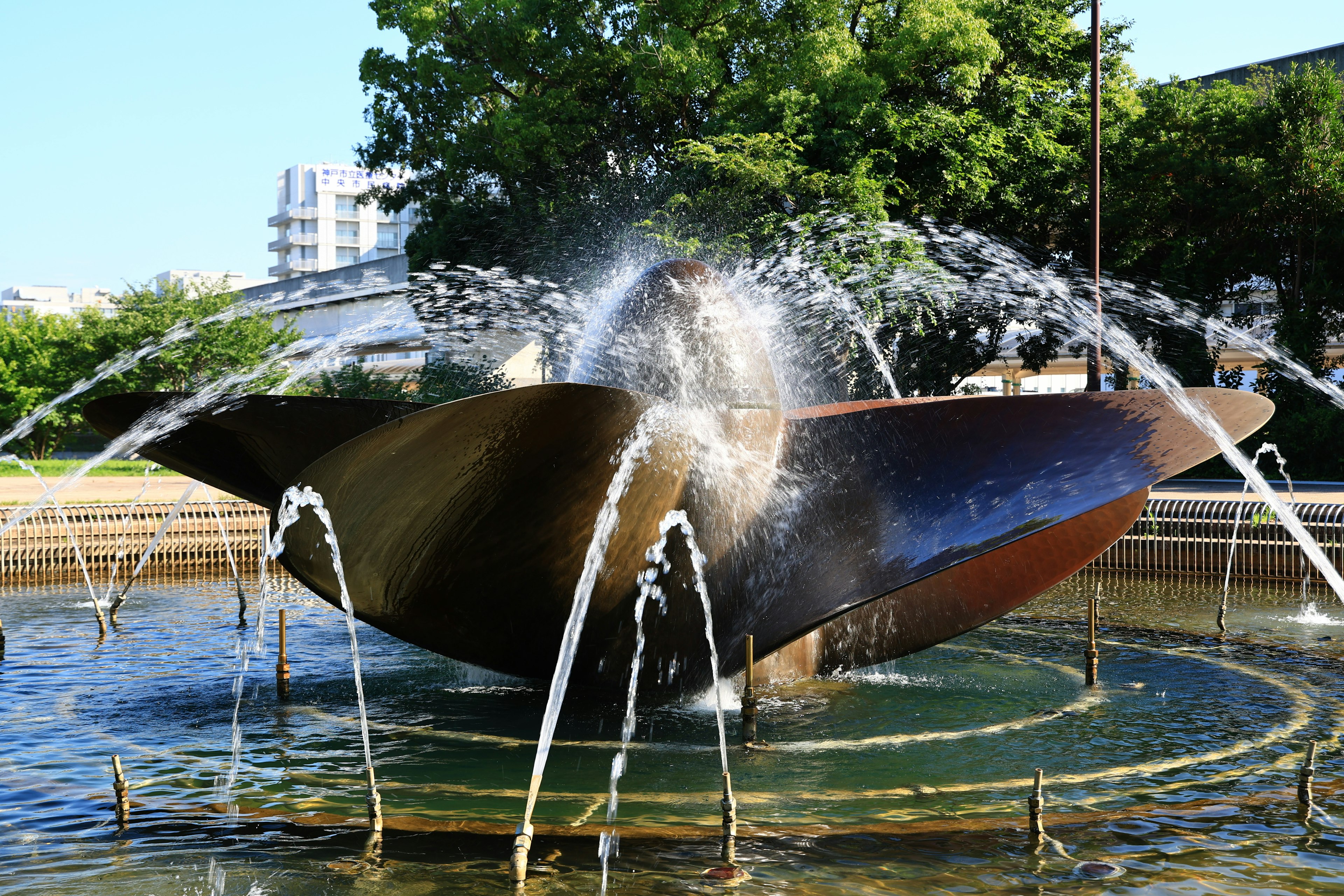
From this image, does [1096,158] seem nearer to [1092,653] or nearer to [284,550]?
[1092,653]

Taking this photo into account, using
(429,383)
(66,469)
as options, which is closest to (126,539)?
(429,383)

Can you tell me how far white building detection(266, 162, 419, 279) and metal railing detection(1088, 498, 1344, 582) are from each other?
319 feet

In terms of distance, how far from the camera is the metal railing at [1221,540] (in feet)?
48.5

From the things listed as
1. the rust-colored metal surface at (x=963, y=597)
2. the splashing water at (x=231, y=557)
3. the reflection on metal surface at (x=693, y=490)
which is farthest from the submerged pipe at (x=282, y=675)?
the splashing water at (x=231, y=557)

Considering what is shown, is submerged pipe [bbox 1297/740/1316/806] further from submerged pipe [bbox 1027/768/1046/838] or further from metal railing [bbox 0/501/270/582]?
metal railing [bbox 0/501/270/582]

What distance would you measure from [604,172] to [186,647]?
16365mm

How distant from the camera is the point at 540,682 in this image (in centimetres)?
815

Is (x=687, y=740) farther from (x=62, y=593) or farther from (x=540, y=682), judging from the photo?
(x=62, y=593)

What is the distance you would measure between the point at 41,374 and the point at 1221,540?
138ft

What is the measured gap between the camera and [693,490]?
7371 millimetres

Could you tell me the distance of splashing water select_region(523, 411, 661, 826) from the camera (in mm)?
6297

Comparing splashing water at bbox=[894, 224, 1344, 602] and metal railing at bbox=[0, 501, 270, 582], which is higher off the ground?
splashing water at bbox=[894, 224, 1344, 602]

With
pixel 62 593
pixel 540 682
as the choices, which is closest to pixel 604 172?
pixel 62 593

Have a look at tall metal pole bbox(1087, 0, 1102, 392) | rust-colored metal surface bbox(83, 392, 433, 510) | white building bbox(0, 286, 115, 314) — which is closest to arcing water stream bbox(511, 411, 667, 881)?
rust-colored metal surface bbox(83, 392, 433, 510)
